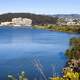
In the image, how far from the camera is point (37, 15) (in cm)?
15388

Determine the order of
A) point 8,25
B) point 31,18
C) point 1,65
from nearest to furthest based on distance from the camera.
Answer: point 1,65 < point 8,25 < point 31,18

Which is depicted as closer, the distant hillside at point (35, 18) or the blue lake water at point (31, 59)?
the blue lake water at point (31, 59)

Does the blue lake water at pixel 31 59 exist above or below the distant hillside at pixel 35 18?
above

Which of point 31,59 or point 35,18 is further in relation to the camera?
point 35,18

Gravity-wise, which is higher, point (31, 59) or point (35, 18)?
point (31, 59)

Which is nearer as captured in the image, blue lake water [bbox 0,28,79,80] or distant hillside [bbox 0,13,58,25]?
blue lake water [bbox 0,28,79,80]

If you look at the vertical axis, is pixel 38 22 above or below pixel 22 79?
below

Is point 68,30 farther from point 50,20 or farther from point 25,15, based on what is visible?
point 25,15

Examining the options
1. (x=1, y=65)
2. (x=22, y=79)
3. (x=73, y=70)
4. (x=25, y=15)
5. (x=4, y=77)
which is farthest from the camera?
(x=25, y=15)

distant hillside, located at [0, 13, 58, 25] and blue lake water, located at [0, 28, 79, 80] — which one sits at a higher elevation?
blue lake water, located at [0, 28, 79, 80]

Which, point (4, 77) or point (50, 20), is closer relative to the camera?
point (4, 77)

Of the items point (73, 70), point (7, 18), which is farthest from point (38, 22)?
point (73, 70)

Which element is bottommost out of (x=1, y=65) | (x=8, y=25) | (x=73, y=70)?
(x=8, y=25)

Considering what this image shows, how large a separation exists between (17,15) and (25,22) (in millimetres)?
16583
